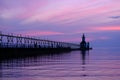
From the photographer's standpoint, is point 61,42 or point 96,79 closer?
point 96,79

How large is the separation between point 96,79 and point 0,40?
163 feet

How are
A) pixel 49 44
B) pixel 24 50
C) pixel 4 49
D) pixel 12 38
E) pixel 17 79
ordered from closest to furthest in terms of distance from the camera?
pixel 17 79
pixel 4 49
pixel 24 50
pixel 12 38
pixel 49 44

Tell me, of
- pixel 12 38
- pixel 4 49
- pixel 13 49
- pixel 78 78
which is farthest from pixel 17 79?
pixel 12 38

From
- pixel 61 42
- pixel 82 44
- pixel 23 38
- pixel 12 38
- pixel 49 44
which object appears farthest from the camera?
pixel 82 44

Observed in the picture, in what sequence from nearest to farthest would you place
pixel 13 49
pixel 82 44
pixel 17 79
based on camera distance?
pixel 17 79 < pixel 13 49 < pixel 82 44

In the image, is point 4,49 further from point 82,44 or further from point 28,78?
point 82,44

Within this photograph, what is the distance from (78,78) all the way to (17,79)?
4.13 meters

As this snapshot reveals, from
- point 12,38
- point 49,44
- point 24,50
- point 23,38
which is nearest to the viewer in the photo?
point 24,50

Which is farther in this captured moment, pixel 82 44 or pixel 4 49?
pixel 82 44

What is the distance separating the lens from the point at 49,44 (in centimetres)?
12319

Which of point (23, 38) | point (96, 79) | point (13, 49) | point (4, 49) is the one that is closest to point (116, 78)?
point (96, 79)

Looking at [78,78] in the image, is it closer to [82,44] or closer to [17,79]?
[17,79]

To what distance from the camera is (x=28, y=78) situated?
816 inches

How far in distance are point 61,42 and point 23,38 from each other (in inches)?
2163
